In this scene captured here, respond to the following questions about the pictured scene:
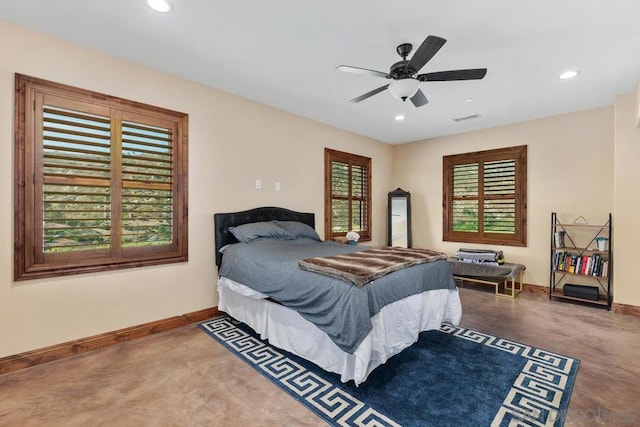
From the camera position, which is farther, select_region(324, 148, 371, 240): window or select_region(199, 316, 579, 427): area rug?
select_region(324, 148, 371, 240): window

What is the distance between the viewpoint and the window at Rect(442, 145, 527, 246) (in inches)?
189

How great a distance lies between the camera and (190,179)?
3.34 m

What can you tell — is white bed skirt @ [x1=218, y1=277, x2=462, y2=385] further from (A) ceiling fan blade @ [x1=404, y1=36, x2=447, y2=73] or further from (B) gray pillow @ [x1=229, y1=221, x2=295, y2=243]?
(A) ceiling fan blade @ [x1=404, y1=36, x2=447, y2=73]

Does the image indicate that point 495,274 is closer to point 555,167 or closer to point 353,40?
point 555,167

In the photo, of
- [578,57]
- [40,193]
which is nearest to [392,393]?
[40,193]

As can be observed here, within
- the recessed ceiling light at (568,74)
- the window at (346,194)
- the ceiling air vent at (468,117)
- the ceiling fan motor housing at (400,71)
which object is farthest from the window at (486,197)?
the ceiling fan motor housing at (400,71)

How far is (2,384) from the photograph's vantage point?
7.04 ft

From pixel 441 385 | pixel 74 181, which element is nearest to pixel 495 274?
pixel 441 385

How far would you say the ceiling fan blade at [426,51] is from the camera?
1958 millimetres

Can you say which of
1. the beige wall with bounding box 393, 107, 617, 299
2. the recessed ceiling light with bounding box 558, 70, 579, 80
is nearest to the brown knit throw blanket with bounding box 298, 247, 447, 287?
the recessed ceiling light with bounding box 558, 70, 579, 80

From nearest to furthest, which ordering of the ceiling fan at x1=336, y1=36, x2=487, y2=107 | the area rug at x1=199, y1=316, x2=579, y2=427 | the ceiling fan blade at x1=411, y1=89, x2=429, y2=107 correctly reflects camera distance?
the area rug at x1=199, y1=316, x2=579, y2=427 < the ceiling fan at x1=336, y1=36, x2=487, y2=107 < the ceiling fan blade at x1=411, y1=89, x2=429, y2=107

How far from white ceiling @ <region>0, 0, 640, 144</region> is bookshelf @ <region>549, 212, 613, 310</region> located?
1.73 metres

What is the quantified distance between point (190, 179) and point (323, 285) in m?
2.09

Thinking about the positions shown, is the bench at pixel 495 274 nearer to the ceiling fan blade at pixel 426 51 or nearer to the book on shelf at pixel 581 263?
the book on shelf at pixel 581 263
